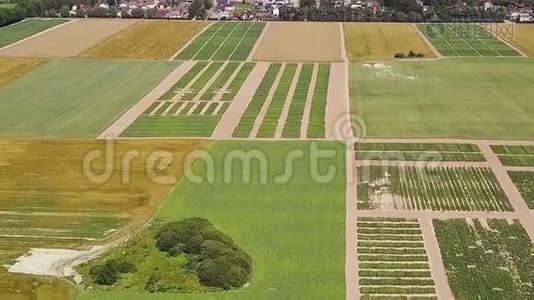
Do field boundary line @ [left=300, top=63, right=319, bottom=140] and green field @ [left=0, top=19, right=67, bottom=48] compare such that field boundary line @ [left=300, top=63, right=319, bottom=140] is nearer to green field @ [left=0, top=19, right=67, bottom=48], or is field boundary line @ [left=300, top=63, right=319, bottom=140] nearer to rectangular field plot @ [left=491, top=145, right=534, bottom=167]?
rectangular field plot @ [left=491, top=145, right=534, bottom=167]

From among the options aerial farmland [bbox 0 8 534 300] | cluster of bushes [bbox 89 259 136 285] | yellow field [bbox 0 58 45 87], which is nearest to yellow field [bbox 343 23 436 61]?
aerial farmland [bbox 0 8 534 300]

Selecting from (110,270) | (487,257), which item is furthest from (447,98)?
(110,270)

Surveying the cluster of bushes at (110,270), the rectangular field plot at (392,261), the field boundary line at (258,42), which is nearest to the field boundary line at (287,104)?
the field boundary line at (258,42)

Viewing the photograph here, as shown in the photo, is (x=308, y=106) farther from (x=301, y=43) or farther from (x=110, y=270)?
(x=110, y=270)

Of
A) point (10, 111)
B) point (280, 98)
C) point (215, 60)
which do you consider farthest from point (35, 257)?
point (215, 60)

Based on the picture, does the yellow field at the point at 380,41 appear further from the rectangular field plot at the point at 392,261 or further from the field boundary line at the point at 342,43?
the rectangular field plot at the point at 392,261

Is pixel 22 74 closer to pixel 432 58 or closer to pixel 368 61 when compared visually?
pixel 368 61
